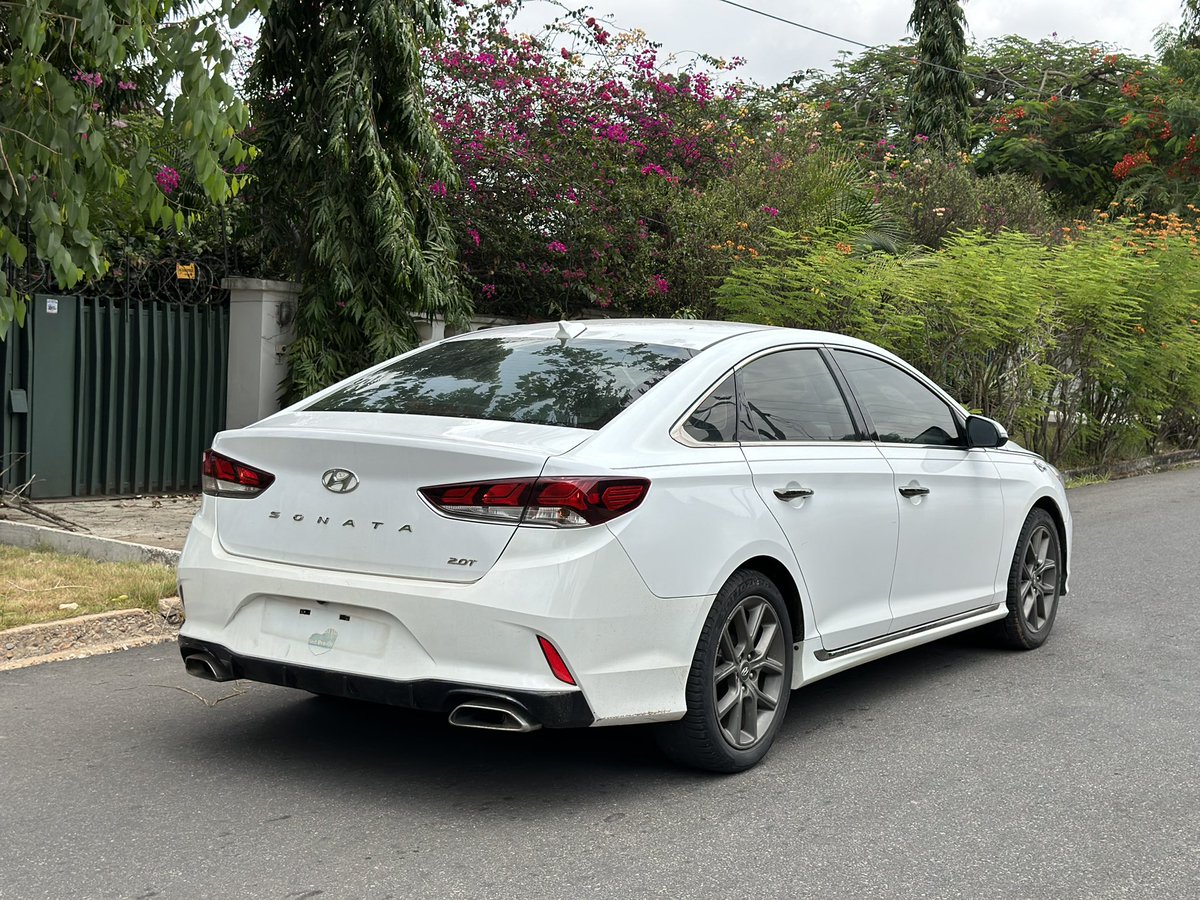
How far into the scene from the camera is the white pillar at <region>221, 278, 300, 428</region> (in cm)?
1148

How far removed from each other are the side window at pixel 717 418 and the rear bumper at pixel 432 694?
1083 millimetres

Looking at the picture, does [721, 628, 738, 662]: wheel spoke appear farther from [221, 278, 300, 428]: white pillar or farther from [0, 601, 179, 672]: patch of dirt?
[221, 278, 300, 428]: white pillar

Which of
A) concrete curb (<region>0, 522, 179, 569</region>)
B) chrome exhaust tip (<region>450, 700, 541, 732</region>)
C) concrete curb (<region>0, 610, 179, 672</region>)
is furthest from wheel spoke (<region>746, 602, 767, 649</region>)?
concrete curb (<region>0, 522, 179, 569</region>)

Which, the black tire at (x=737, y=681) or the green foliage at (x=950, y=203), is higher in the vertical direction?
the green foliage at (x=950, y=203)

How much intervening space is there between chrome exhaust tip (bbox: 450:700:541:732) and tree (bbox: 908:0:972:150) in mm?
27209

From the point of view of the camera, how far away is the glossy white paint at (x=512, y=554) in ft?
13.3

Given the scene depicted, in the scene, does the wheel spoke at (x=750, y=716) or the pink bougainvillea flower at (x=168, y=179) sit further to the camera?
the pink bougainvillea flower at (x=168, y=179)

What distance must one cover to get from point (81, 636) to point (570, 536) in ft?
10.7

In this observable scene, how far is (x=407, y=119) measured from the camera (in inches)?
446

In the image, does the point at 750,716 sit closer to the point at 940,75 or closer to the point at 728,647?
the point at 728,647

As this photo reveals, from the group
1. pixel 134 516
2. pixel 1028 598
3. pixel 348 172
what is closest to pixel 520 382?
pixel 1028 598

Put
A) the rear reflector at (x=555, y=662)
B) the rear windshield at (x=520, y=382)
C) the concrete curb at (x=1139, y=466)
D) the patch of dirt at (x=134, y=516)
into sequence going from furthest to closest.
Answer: the concrete curb at (x=1139, y=466), the patch of dirt at (x=134, y=516), the rear windshield at (x=520, y=382), the rear reflector at (x=555, y=662)

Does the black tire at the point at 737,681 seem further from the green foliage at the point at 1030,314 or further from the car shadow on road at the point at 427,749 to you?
the green foliage at the point at 1030,314

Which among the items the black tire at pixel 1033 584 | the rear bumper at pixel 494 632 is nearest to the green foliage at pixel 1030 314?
the black tire at pixel 1033 584
